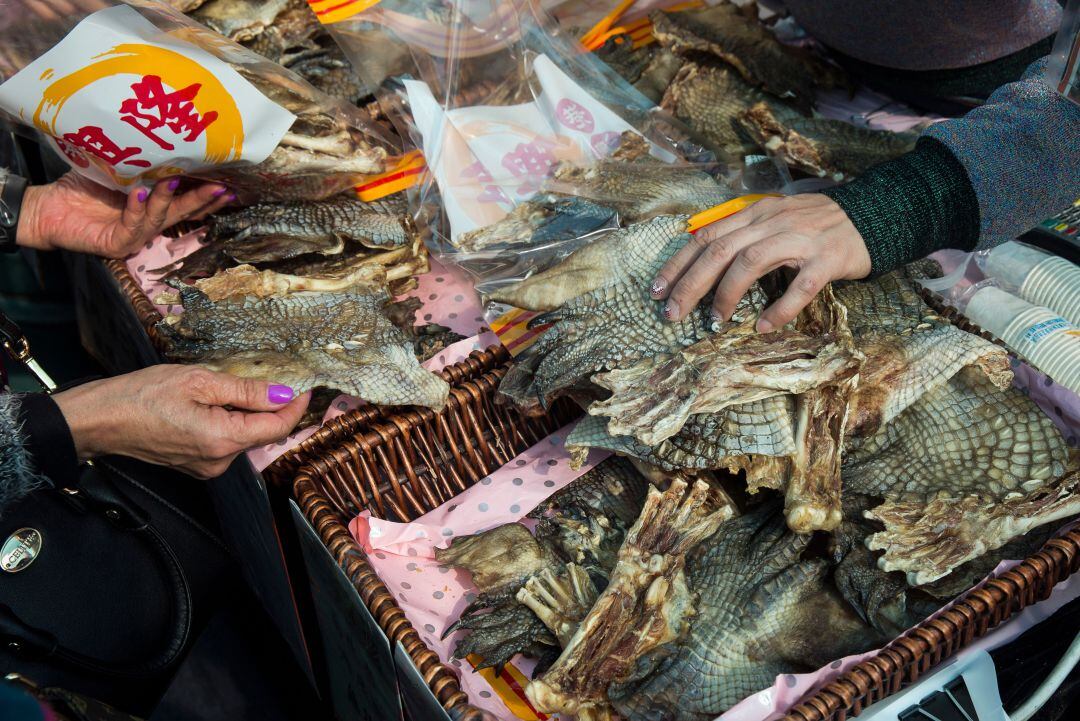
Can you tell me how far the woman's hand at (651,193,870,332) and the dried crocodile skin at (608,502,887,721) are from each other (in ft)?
0.90

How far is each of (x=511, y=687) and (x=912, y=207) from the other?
0.77 meters

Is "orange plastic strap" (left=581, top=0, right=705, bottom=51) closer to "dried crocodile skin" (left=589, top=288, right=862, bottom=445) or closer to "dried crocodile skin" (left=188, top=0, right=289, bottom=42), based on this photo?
"dried crocodile skin" (left=188, top=0, right=289, bottom=42)

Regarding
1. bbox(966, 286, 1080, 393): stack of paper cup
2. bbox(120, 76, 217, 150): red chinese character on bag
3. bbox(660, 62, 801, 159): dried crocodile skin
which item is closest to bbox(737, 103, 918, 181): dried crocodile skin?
bbox(660, 62, 801, 159): dried crocodile skin

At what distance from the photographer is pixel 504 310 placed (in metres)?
1.24

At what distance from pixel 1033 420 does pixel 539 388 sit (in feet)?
1.92

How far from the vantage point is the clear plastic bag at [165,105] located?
1119 millimetres

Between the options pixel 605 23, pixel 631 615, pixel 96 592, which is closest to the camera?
pixel 631 615

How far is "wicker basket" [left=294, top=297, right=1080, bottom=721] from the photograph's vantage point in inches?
33.1

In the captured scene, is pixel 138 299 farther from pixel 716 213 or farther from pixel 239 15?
pixel 716 213

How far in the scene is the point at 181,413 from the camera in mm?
1103

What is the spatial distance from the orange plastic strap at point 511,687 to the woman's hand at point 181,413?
40cm

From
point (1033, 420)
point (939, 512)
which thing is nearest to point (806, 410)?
point (939, 512)

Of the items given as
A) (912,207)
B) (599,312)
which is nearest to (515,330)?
(599,312)

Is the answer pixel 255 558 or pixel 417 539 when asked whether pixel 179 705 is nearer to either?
pixel 255 558
